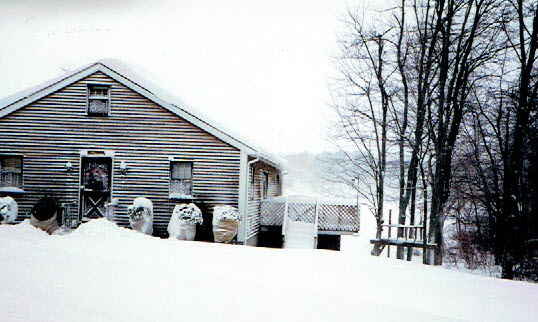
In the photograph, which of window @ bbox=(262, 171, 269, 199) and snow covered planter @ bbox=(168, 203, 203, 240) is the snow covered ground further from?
window @ bbox=(262, 171, 269, 199)

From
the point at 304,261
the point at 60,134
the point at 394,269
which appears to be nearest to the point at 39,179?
the point at 60,134

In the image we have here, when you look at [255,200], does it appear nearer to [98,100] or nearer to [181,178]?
[181,178]

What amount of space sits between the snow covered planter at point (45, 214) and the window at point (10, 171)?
174 centimetres

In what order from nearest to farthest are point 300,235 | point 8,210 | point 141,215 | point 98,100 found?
point 141,215
point 8,210
point 98,100
point 300,235

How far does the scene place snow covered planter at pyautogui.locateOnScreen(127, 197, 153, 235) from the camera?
455 inches

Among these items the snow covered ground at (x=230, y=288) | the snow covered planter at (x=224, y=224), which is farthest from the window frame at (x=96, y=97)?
the snow covered ground at (x=230, y=288)

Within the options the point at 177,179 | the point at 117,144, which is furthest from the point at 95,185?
the point at 177,179

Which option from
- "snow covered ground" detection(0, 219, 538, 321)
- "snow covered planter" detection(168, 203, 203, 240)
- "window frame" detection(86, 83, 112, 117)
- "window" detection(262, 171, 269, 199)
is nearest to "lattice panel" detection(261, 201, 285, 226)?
"window" detection(262, 171, 269, 199)

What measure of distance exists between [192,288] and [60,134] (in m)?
10.5

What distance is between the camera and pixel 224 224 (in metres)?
11.7

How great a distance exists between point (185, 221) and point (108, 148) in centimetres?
417

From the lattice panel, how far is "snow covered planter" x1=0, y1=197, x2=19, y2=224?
355 inches

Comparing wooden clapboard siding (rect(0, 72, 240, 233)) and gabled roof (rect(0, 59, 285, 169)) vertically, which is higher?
gabled roof (rect(0, 59, 285, 169))

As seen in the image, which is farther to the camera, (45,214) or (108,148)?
(108,148)
